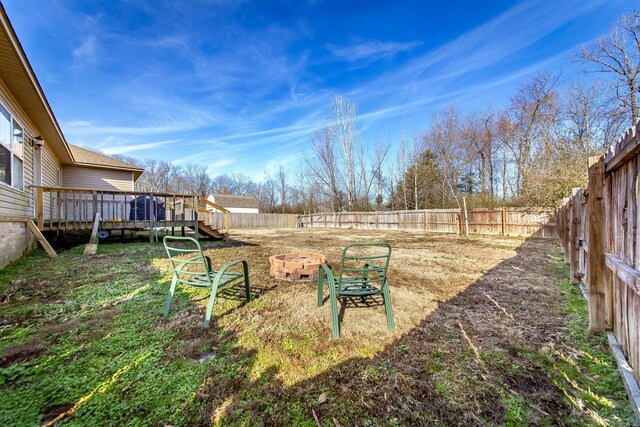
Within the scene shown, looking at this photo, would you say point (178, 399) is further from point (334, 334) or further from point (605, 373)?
point (605, 373)

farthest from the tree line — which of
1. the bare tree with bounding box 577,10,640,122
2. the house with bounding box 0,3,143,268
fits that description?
the house with bounding box 0,3,143,268

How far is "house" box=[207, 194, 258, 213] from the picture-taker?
130ft

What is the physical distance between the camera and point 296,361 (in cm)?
217

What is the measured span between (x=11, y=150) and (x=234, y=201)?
34958mm

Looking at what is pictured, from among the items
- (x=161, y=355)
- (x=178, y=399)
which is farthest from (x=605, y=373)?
(x=161, y=355)

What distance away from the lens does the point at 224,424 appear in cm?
152

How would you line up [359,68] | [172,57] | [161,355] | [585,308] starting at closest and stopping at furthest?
[161,355] → [585,308] → [172,57] → [359,68]

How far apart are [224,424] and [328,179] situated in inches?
1067

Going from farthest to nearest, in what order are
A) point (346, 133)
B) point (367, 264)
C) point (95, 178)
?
point (346, 133), point (95, 178), point (367, 264)

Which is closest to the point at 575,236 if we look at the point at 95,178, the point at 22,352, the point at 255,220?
the point at 22,352

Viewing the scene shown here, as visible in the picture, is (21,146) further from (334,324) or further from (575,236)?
(575,236)

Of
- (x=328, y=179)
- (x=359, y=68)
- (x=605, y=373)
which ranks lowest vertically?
(x=605, y=373)

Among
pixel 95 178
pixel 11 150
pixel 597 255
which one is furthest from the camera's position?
pixel 95 178

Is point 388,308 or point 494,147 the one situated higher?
point 494,147
